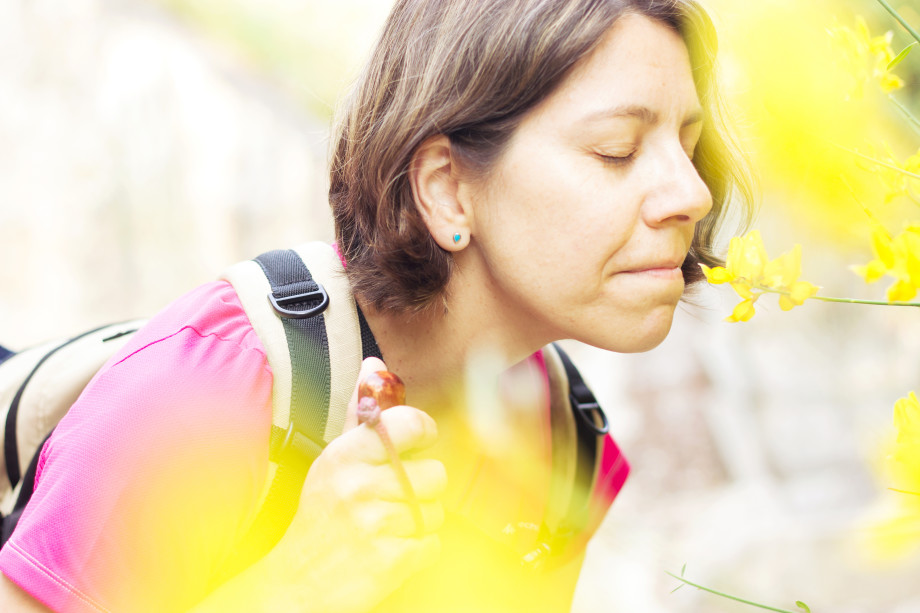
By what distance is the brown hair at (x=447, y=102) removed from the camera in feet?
2.71

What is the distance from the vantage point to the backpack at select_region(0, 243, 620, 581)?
2.75 feet

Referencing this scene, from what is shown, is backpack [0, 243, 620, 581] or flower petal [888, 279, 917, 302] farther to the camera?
backpack [0, 243, 620, 581]

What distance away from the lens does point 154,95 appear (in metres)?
4.20

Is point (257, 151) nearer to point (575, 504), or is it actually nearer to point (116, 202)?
point (116, 202)

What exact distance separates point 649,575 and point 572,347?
1829 mm

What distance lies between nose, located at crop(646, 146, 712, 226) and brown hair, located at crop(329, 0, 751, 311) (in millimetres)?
152

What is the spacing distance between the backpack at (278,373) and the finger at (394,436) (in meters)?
→ 0.21

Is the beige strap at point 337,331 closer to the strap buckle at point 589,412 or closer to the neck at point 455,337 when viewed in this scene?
the neck at point 455,337

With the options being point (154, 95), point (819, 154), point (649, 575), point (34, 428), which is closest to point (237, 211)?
point (154, 95)

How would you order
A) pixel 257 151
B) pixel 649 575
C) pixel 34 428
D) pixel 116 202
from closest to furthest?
pixel 34 428 < pixel 649 575 < pixel 116 202 < pixel 257 151

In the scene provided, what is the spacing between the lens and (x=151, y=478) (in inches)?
28.5

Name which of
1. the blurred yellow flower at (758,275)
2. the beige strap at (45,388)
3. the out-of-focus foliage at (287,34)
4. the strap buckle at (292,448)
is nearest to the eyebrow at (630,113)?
the blurred yellow flower at (758,275)

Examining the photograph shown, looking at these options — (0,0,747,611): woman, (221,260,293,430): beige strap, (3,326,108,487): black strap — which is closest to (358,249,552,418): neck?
(0,0,747,611): woman

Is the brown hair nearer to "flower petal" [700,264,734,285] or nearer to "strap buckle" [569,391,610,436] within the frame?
"strap buckle" [569,391,610,436]
